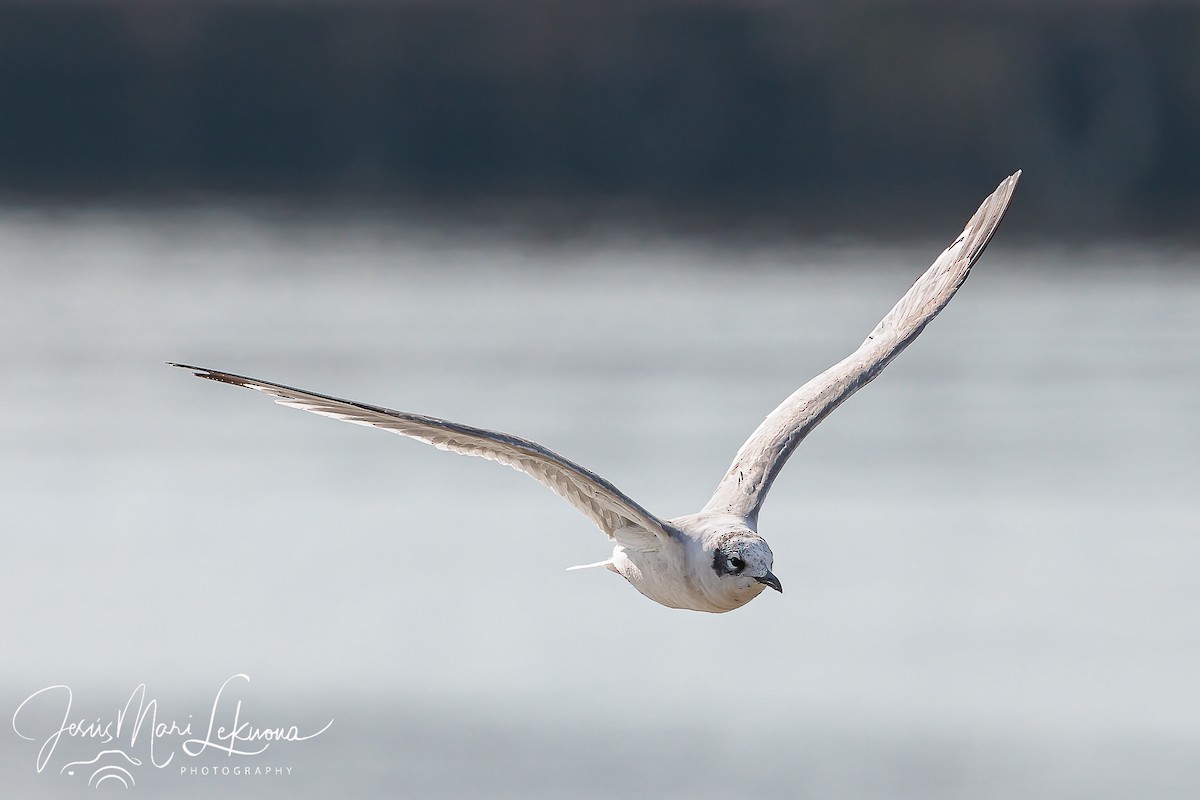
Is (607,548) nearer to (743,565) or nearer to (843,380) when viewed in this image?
(843,380)

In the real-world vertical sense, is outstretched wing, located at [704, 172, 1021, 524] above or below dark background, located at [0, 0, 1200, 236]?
below

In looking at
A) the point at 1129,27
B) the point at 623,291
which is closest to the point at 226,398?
the point at 623,291

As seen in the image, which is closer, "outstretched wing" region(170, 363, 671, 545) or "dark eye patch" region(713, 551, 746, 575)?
"outstretched wing" region(170, 363, 671, 545)

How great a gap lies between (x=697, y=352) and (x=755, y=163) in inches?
403

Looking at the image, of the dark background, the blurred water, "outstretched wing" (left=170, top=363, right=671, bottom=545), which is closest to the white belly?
"outstretched wing" (left=170, top=363, right=671, bottom=545)

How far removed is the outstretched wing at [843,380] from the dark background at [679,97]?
27.8 metres

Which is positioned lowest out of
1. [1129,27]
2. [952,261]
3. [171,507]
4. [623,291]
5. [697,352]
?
[952,261]

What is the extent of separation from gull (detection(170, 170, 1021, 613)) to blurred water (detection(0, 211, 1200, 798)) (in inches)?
299

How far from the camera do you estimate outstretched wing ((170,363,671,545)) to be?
998cm

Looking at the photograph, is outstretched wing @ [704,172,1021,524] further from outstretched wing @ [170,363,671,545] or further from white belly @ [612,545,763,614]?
outstretched wing @ [170,363,671,545]

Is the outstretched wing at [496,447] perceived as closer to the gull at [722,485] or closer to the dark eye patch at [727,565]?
the gull at [722,485]

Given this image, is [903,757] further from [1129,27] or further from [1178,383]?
[1129,27]

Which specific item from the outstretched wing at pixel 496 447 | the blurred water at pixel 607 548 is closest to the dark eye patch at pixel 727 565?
the outstretched wing at pixel 496 447

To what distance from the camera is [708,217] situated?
45.9m
